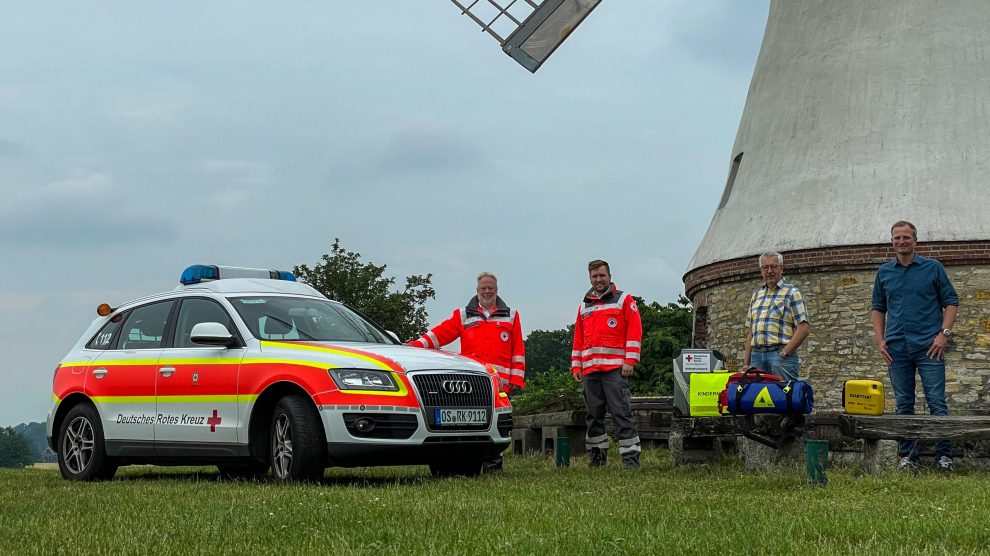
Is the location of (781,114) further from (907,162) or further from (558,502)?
(558,502)

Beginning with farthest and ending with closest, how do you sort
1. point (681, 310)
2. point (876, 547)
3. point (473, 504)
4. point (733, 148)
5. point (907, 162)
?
point (681, 310) → point (733, 148) → point (907, 162) → point (473, 504) → point (876, 547)

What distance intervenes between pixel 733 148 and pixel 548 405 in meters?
7.78

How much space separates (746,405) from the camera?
353 inches

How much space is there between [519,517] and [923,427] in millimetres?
4639

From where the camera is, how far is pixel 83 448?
10203 mm

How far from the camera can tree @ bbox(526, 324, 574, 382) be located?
253 ft

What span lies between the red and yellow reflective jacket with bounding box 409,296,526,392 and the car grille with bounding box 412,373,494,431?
1.52 metres

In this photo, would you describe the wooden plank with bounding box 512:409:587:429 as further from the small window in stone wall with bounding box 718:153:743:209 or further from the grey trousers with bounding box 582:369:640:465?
the small window in stone wall with bounding box 718:153:743:209

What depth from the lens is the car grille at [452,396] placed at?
8.70 metres

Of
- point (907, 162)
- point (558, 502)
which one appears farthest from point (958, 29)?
point (558, 502)

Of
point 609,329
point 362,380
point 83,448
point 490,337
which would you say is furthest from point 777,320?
→ point 83,448

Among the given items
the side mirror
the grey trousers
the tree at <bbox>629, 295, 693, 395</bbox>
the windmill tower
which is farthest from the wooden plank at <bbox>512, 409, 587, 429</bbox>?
the tree at <bbox>629, 295, 693, 395</bbox>

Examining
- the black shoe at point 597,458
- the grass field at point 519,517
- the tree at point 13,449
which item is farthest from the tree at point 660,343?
the tree at point 13,449

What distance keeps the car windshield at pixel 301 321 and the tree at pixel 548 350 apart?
218 ft
